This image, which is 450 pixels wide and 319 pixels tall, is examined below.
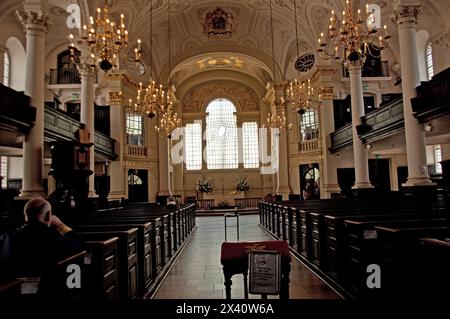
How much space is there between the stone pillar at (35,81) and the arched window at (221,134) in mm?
18132

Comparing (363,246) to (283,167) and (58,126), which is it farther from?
(283,167)

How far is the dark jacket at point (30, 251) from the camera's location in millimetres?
2588

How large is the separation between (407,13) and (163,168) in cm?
1546

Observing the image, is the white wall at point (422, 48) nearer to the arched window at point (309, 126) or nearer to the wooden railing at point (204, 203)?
the arched window at point (309, 126)

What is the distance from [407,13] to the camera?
9.55m

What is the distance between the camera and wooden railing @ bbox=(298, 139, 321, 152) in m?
19.8

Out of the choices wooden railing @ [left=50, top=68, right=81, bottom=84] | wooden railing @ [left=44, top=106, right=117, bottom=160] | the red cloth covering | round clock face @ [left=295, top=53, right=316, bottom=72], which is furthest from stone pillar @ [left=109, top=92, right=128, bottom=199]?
the red cloth covering

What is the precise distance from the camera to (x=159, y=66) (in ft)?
70.2

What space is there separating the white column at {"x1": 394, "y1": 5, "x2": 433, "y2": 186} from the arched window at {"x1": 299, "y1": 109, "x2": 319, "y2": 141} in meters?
10.3

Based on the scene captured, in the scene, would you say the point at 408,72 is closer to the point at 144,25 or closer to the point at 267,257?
the point at 267,257

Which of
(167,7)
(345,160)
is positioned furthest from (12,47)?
(345,160)

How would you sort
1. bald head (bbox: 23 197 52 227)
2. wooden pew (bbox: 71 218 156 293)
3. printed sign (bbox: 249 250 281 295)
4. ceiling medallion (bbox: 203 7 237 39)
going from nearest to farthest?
bald head (bbox: 23 197 52 227)
printed sign (bbox: 249 250 281 295)
wooden pew (bbox: 71 218 156 293)
ceiling medallion (bbox: 203 7 237 39)

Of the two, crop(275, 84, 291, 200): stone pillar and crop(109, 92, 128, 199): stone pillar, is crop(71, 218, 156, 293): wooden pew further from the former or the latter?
crop(275, 84, 291, 200): stone pillar

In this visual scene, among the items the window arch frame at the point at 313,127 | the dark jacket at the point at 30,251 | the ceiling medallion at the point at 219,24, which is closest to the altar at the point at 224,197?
the window arch frame at the point at 313,127
